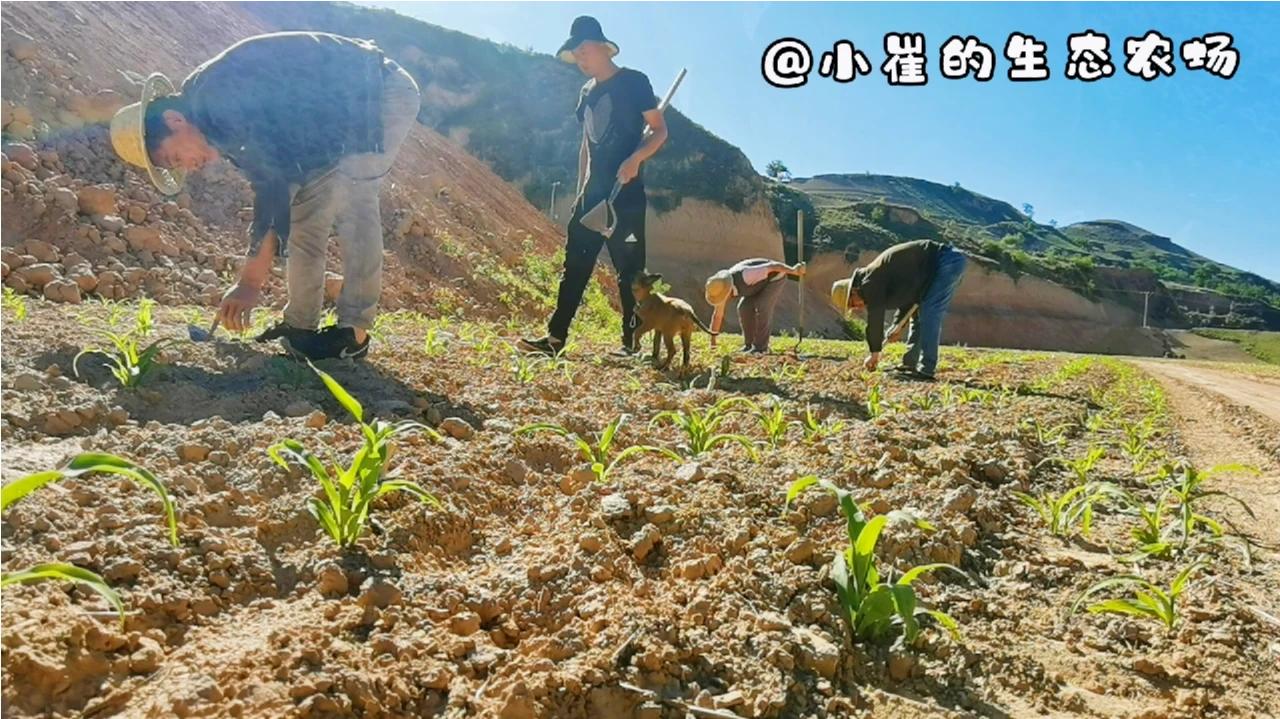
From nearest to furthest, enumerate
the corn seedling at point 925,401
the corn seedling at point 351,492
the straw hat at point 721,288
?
the corn seedling at point 351,492 → the corn seedling at point 925,401 → the straw hat at point 721,288

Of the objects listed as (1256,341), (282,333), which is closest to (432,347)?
(282,333)

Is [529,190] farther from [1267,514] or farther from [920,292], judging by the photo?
[1267,514]

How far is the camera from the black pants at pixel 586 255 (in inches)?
198

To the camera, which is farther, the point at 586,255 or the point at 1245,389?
the point at 1245,389

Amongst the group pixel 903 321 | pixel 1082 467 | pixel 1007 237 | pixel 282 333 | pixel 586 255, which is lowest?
pixel 1082 467

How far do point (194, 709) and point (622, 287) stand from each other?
14.6 ft

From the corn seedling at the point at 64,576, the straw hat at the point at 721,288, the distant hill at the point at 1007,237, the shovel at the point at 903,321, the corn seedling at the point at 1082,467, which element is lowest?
the corn seedling at the point at 64,576

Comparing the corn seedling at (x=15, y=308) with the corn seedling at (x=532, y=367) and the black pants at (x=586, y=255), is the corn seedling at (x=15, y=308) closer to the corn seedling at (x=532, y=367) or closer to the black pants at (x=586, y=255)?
the corn seedling at (x=532, y=367)

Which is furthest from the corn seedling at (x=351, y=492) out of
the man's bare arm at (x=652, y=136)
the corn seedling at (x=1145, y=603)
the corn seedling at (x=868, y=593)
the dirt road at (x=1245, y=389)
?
the dirt road at (x=1245, y=389)

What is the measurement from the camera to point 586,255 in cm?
503

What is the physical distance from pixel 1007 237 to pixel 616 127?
59.7 m

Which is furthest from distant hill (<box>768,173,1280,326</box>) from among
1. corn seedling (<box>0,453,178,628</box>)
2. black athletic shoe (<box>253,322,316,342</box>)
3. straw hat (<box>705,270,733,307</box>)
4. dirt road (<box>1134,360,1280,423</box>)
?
corn seedling (<box>0,453,178,628</box>)

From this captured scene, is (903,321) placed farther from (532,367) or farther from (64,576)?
(64,576)

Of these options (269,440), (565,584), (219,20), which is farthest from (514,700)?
(219,20)
